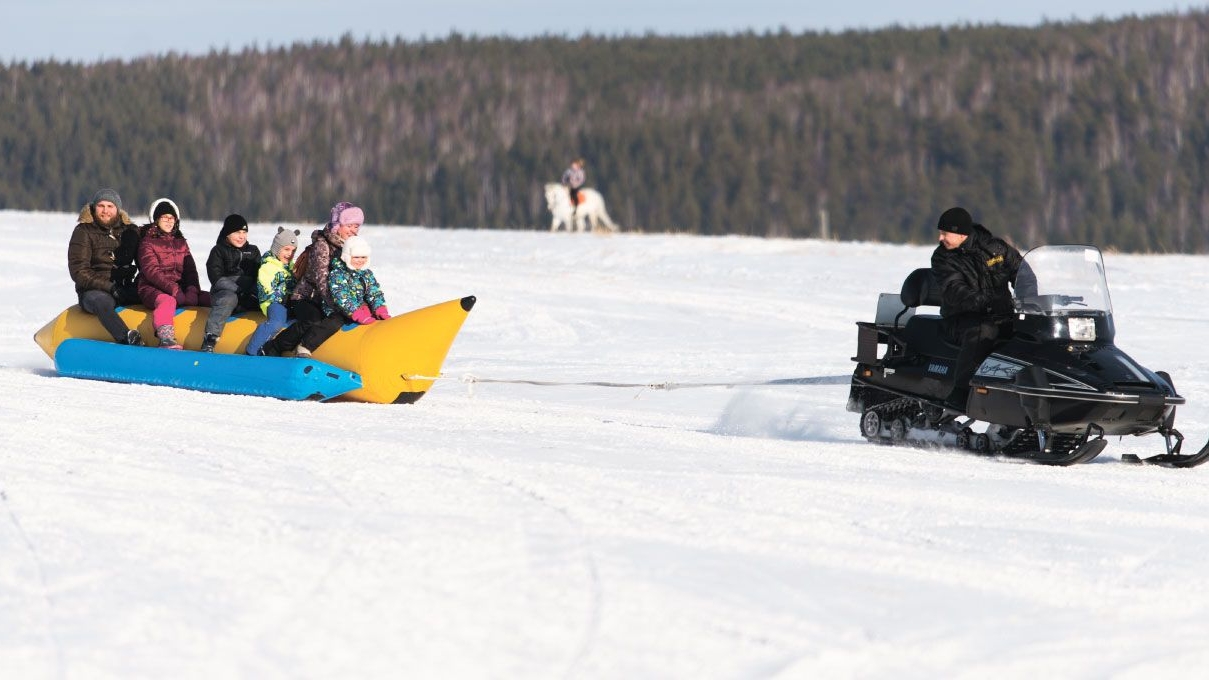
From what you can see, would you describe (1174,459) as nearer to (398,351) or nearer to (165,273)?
(398,351)

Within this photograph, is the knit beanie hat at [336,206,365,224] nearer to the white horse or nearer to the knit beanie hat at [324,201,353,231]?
the knit beanie hat at [324,201,353,231]

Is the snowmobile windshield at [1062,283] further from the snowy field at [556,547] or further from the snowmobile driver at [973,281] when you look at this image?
the snowy field at [556,547]

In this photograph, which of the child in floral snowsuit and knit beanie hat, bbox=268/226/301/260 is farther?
knit beanie hat, bbox=268/226/301/260

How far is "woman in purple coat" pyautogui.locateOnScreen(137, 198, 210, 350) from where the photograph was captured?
34.2 ft

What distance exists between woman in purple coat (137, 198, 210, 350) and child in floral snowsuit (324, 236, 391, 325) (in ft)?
4.45

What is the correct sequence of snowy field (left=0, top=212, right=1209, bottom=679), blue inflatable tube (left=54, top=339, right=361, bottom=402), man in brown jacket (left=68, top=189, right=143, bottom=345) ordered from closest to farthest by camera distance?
1. snowy field (left=0, top=212, right=1209, bottom=679)
2. blue inflatable tube (left=54, top=339, right=361, bottom=402)
3. man in brown jacket (left=68, top=189, right=143, bottom=345)

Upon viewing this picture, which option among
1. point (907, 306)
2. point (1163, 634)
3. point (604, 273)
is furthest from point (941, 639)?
Result: point (604, 273)

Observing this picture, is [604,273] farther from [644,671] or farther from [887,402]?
[644,671]

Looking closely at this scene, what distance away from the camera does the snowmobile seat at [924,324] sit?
7.92 m

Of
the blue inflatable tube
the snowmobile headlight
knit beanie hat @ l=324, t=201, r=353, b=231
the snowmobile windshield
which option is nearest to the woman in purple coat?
the blue inflatable tube

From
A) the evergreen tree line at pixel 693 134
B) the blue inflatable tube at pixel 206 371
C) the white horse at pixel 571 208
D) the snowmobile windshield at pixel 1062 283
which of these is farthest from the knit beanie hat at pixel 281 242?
the evergreen tree line at pixel 693 134

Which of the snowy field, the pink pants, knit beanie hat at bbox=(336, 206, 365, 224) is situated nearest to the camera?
the snowy field

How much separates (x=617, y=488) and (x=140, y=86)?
87632 millimetres

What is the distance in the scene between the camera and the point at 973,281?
779 cm
